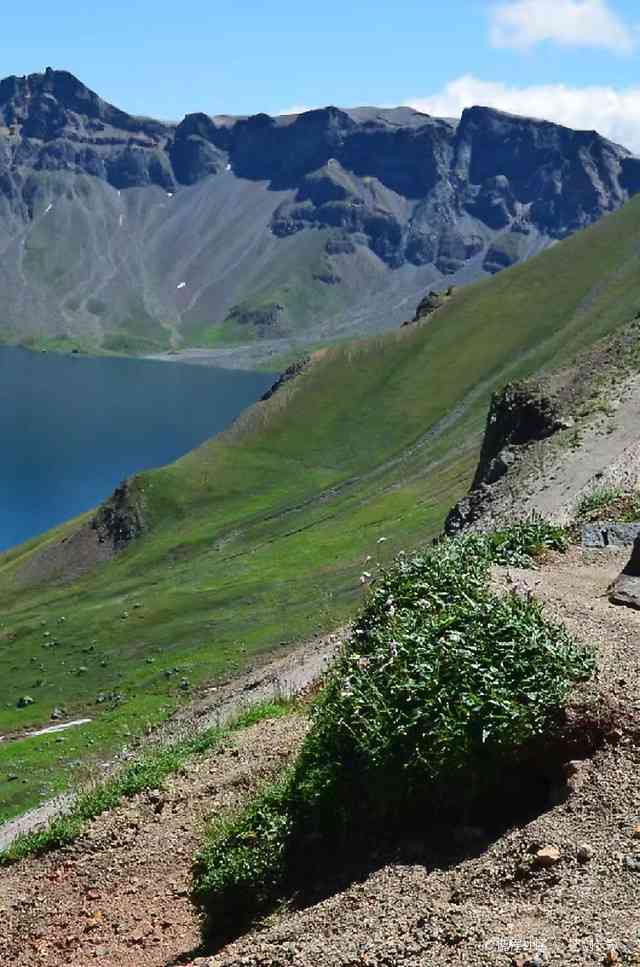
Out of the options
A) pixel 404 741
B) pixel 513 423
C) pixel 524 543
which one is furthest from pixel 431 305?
pixel 404 741

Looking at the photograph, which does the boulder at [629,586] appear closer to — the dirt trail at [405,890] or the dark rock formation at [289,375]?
the dirt trail at [405,890]

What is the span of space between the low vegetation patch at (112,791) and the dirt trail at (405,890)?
1.04 feet

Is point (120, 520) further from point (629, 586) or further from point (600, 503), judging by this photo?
point (629, 586)

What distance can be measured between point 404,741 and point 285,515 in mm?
103916

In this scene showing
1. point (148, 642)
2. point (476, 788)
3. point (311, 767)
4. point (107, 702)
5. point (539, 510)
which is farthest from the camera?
point (148, 642)

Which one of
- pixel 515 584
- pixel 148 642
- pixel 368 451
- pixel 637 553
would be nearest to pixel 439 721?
pixel 515 584

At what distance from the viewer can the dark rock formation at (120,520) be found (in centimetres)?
12081

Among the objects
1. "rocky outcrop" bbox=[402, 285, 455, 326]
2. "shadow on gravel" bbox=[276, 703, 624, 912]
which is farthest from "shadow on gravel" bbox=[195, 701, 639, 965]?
"rocky outcrop" bbox=[402, 285, 455, 326]

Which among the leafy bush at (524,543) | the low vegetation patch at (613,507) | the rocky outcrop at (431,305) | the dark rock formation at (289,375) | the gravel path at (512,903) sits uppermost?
the rocky outcrop at (431,305)

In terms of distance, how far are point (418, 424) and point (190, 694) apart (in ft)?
313

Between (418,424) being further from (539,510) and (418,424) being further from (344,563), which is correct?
(539,510)

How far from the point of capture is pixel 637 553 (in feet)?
56.9

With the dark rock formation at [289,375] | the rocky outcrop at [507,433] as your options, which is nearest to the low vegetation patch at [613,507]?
the rocky outcrop at [507,433]

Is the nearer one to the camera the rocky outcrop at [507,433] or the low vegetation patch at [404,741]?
the low vegetation patch at [404,741]
